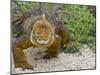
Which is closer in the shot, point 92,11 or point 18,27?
point 18,27

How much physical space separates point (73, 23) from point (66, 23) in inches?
3.7

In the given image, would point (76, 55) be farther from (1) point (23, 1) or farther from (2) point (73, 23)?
(1) point (23, 1)

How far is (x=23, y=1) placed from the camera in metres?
2.28

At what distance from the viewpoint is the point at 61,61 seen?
2.42 m

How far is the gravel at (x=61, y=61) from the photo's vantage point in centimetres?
230

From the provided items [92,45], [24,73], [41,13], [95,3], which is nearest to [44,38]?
[41,13]

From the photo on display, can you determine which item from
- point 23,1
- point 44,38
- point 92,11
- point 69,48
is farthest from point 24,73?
point 92,11

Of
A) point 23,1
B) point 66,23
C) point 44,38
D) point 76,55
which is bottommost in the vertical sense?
point 76,55

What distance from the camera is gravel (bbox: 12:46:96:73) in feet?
7.54

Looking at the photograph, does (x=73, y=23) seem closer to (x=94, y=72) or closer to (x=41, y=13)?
(x=41, y=13)

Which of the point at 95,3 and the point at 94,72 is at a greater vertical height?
the point at 95,3
